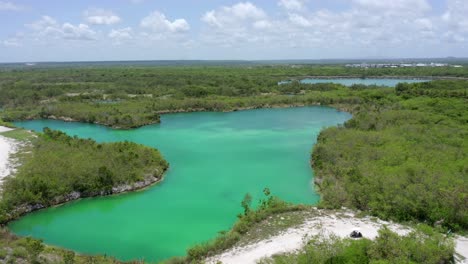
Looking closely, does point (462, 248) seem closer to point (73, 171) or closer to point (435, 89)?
point (73, 171)

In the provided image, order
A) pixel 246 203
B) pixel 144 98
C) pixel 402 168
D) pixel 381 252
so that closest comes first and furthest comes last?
pixel 381 252, pixel 246 203, pixel 402 168, pixel 144 98

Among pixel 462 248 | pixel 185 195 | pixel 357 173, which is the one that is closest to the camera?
pixel 462 248

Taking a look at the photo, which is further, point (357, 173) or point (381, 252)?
point (357, 173)

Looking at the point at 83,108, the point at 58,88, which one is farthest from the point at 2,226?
the point at 58,88

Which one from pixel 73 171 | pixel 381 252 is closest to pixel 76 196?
pixel 73 171

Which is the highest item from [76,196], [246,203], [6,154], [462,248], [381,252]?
[381,252]

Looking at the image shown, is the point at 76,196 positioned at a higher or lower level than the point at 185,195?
higher

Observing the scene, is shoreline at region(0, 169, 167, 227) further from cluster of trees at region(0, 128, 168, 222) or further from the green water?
the green water

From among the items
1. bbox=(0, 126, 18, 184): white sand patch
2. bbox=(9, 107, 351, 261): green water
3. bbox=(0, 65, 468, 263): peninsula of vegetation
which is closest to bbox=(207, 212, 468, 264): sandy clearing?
bbox=(0, 65, 468, 263): peninsula of vegetation

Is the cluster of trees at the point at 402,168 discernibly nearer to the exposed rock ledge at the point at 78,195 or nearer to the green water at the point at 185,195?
the green water at the point at 185,195
